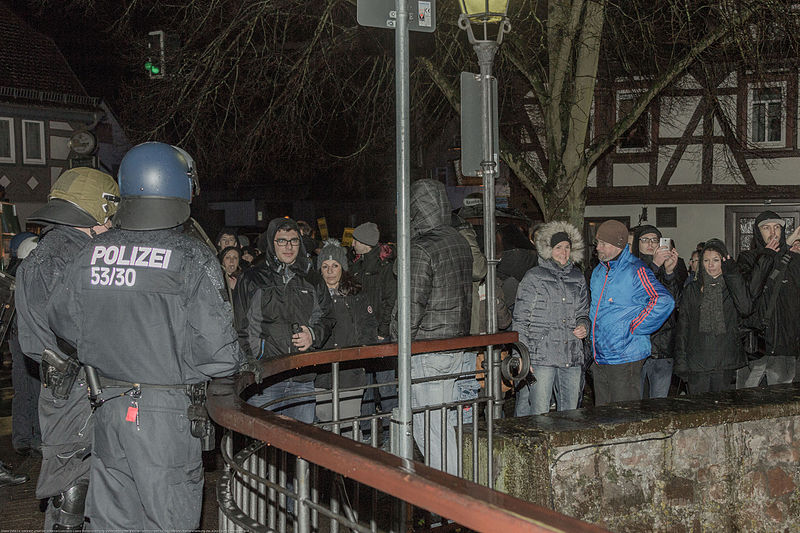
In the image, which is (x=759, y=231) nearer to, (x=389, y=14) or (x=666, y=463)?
(x=666, y=463)

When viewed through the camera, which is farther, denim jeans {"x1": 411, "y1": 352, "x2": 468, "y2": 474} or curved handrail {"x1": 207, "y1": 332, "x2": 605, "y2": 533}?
denim jeans {"x1": 411, "y1": 352, "x2": 468, "y2": 474}

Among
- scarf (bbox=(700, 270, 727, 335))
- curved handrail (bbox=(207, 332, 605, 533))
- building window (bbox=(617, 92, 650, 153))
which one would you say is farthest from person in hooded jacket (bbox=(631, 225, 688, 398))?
building window (bbox=(617, 92, 650, 153))

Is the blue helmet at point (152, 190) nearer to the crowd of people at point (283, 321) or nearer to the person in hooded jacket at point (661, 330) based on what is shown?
the crowd of people at point (283, 321)

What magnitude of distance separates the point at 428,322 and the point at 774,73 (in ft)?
33.2

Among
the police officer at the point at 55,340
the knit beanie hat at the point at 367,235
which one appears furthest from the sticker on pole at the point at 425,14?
the knit beanie hat at the point at 367,235

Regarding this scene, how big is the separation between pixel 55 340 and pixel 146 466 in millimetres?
1365

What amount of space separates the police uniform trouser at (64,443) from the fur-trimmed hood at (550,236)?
4179 millimetres

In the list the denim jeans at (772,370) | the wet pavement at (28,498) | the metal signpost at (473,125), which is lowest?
the wet pavement at (28,498)

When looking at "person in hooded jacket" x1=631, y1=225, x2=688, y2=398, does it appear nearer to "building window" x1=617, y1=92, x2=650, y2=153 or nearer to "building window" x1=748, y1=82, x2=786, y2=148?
"building window" x1=617, y1=92, x2=650, y2=153

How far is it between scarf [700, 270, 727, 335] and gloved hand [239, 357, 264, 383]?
5.61 meters

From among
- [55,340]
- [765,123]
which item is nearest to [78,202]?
[55,340]

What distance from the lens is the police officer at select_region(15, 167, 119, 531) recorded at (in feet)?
16.1

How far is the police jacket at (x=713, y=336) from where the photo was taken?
8430 mm

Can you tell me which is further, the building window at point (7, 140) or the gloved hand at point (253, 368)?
the building window at point (7, 140)
